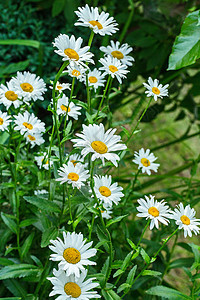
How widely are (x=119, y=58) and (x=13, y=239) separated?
541 millimetres

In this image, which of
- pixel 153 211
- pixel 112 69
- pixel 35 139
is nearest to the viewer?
pixel 153 211

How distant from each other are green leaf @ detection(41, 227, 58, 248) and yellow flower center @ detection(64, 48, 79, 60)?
35 cm

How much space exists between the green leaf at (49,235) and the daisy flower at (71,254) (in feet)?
0.54

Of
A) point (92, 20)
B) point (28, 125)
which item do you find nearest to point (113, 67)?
point (92, 20)

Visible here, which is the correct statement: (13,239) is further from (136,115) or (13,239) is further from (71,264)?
(136,115)

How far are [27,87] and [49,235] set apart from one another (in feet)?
1.01

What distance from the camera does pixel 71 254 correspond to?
54cm

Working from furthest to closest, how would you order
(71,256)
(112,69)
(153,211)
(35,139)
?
(35,139) < (112,69) < (153,211) < (71,256)

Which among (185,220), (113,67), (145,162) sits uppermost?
(113,67)

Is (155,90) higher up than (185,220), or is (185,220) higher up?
(155,90)

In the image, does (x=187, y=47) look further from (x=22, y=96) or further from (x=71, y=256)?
(x=71, y=256)

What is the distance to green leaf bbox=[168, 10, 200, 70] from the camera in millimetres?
806

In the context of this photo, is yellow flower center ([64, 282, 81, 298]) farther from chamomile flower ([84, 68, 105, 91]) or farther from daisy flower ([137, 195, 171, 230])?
chamomile flower ([84, 68, 105, 91])

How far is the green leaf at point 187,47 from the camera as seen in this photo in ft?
2.64
